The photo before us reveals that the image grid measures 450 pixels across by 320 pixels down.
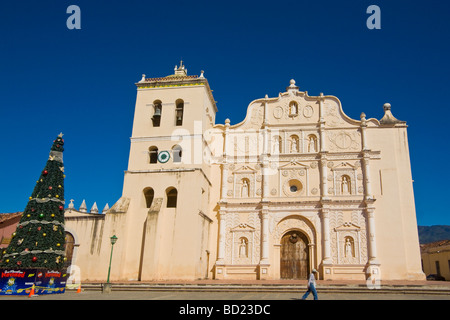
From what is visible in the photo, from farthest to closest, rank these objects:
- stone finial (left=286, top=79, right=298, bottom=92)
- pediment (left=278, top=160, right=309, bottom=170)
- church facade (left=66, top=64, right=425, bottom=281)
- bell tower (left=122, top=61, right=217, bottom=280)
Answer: stone finial (left=286, top=79, right=298, bottom=92), pediment (left=278, top=160, right=309, bottom=170), church facade (left=66, top=64, right=425, bottom=281), bell tower (left=122, top=61, right=217, bottom=280)

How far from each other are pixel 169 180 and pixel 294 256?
30.1 ft

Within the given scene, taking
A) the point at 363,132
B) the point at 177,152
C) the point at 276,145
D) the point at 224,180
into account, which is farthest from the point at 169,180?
the point at 363,132

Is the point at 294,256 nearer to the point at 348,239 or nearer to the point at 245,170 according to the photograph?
the point at 348,239

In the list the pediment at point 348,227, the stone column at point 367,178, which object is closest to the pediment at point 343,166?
the stone column at point 367,178

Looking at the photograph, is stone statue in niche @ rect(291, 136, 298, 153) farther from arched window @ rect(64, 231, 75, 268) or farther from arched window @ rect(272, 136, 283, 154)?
arched window @ rect(64, 231, 75, 268)

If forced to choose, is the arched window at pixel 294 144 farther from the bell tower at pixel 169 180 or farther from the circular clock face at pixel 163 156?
the circular clock face at pixel 163 156

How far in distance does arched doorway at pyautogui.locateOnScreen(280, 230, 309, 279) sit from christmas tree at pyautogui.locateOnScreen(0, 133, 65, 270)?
13158mm

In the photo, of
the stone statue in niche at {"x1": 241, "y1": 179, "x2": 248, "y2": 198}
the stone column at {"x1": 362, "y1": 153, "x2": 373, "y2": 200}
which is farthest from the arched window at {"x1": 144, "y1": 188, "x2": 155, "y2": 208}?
the stone column at {"x1": 362, "y1": 153, "x2": 373, "y2": 200}

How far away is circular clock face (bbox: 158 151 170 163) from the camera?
2427 cm

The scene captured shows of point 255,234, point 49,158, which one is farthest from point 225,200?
point 49,158

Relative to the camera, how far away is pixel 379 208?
918 inches
